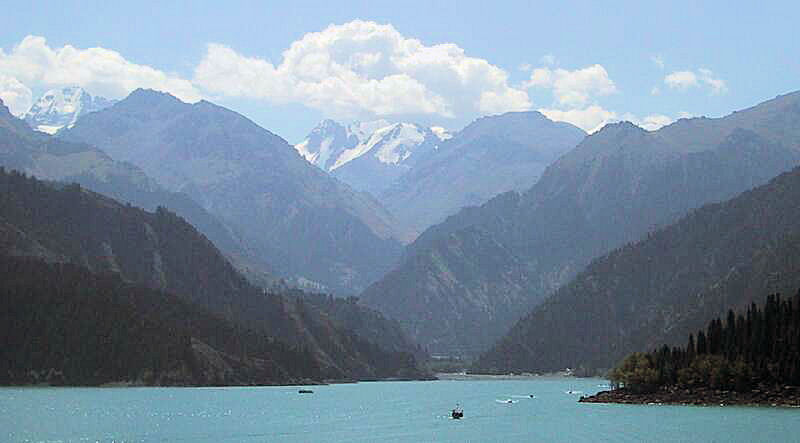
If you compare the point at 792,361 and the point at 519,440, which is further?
the point at 792,361

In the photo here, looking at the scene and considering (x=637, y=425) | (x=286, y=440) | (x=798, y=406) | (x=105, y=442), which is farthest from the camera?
(x=798, y=406)

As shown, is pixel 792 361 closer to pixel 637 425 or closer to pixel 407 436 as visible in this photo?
pixel 637 425

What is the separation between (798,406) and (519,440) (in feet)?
176

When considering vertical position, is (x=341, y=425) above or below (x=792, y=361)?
below

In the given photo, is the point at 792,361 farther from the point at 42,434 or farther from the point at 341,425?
the point at 42,434

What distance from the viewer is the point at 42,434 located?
519 feet

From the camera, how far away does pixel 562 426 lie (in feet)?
612

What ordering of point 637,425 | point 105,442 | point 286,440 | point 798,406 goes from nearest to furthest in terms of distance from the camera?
point 105,442 → point 286,440 → point 637,425 → point 798,406

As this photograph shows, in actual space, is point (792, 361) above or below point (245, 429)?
above

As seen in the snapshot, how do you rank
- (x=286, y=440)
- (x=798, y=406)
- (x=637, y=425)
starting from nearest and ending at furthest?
(x=286, y=440)
(x=637, y=425)
(x=798, y=406)

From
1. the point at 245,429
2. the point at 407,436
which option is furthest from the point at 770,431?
the point at 245,429

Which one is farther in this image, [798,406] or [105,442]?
[798,406]

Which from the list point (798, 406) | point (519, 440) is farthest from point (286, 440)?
point (798, 406)

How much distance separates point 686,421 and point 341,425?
53.0m
